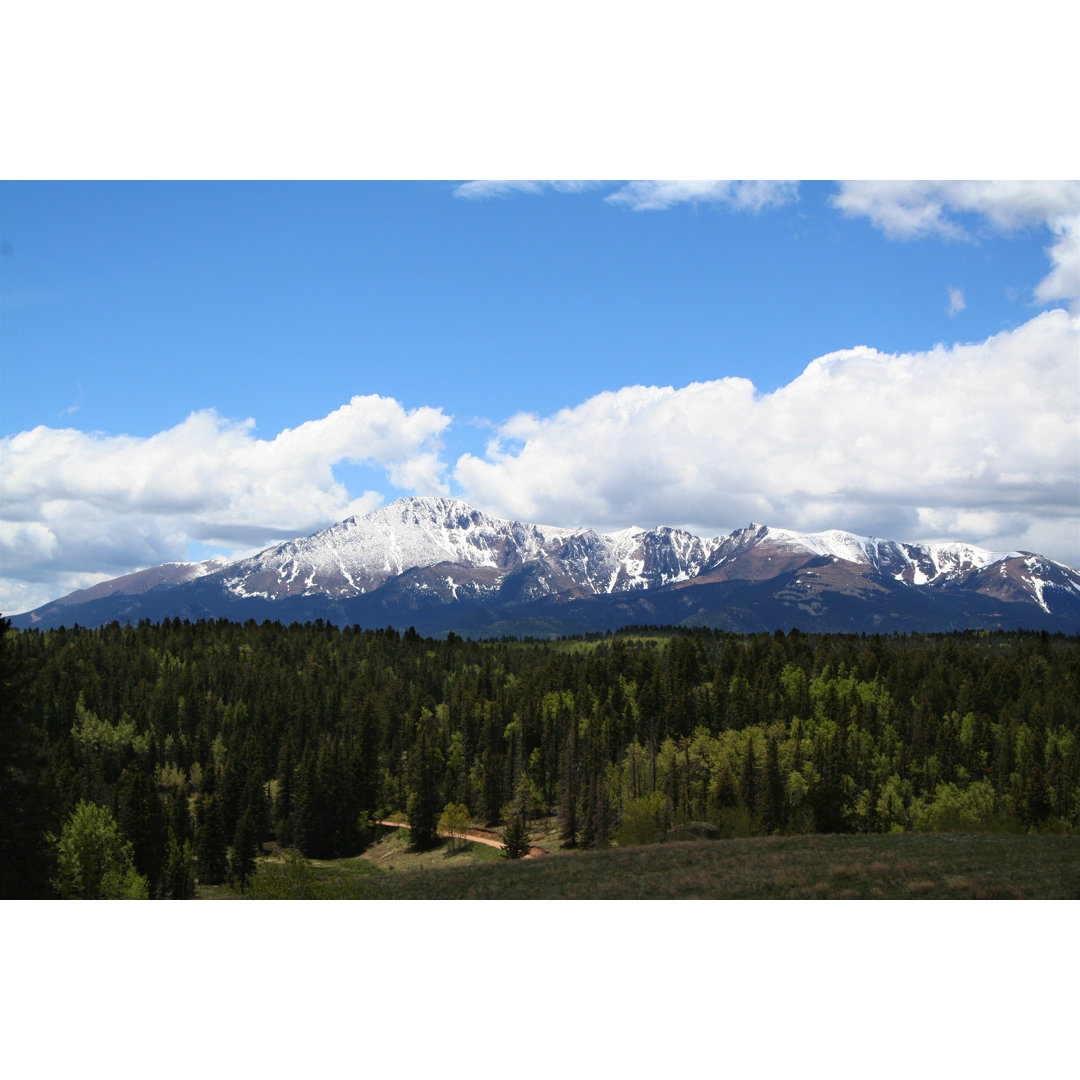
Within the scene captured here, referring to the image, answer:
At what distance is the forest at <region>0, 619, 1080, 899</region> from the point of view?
94.1 m

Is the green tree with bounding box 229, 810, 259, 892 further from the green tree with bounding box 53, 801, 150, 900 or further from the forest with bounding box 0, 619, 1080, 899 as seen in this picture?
the green tree with bounding box 53, 801, 150, 900

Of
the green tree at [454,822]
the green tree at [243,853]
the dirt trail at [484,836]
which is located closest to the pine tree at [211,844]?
the green tree at [243,853]

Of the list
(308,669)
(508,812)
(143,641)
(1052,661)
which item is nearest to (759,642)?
(1052,661)

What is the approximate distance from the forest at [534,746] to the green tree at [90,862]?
204 mm

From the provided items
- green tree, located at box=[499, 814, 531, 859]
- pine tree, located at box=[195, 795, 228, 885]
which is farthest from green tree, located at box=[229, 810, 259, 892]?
green tree, located at box=[499, 814, 531, 859]

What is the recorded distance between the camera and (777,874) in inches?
1837

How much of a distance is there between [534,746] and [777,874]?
106m

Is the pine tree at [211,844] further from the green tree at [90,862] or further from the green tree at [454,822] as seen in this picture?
the green tree at [454,822]

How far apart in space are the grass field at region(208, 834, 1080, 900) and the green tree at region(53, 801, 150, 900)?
13702 mm

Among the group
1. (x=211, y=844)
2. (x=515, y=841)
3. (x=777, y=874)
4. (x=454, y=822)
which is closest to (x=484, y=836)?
(x=454, y=822)

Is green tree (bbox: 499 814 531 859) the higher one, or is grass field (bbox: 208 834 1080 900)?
grass field (bbox: 208 834 1080 900)

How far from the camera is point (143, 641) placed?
648 feet

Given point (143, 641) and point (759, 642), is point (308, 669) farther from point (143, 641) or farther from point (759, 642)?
point (759, 642)

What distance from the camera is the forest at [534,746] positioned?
94125 mm
